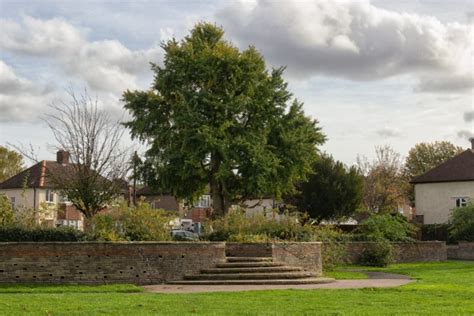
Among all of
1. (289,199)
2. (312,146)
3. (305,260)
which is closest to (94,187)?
(305,260)

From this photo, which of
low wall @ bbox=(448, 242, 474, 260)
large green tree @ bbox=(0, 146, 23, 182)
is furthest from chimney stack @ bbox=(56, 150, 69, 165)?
large green tree @ bbox=(0, 146, 23, 182)

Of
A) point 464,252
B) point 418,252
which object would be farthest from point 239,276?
point 464,252

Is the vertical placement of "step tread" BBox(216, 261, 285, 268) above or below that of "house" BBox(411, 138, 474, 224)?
below

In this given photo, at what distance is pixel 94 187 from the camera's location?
115 feet

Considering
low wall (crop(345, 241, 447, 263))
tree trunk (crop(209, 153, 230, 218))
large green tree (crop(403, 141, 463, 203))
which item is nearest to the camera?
low wall (crop(345, 241, 447, 263))

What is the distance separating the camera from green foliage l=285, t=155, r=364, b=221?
59281 mm

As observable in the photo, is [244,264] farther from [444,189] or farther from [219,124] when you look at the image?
[444,189]

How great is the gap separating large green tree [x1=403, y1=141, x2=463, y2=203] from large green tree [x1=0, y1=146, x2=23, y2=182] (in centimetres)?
4563

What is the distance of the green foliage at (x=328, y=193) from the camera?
5928 centimetres

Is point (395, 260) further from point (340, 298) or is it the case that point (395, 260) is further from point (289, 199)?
point (289, 199)

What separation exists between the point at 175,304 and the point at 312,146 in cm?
3395

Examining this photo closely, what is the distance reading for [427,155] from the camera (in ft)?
293

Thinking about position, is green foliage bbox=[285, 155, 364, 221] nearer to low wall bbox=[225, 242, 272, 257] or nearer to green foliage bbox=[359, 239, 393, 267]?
green foliage bbox=[359, 239, 393, 267]

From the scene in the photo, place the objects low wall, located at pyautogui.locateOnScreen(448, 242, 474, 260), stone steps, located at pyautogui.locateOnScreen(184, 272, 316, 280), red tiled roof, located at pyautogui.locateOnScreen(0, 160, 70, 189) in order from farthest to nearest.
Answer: red tiled roof, located at pyautogui.locateOnScreen(0, 160, 70, 189)
low wall, located at pyautogui.locateOnScreen(448, 242, 474, 260)
stone steps, located at pyautogui.locateOnScreen(184, 272, 316, 280)
